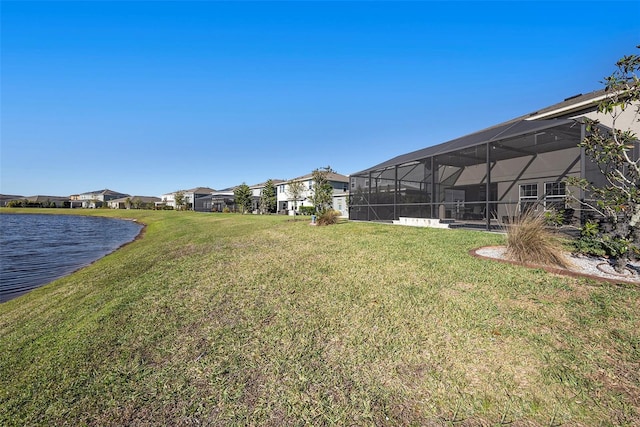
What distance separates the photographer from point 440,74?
45.6 ft

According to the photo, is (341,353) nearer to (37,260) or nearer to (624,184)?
(624,184)

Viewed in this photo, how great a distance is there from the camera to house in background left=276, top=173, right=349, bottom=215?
1335 inches

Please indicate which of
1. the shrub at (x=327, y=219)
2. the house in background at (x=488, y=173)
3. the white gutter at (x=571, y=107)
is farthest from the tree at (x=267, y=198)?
the white gutter at (x=571, y=107)

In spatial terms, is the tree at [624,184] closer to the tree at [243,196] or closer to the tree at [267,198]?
the tree at [267,198]

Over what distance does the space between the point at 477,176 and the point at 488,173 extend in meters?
6.78

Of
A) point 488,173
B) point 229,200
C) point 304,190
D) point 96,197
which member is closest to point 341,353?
point 488,173

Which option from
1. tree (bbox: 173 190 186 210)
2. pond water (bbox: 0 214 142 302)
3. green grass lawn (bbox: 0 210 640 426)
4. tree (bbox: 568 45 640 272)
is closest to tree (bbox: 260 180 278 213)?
pond water (bbox: 0 214 142 302)

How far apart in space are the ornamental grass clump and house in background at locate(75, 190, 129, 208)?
103780mm

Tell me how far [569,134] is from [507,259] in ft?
A: 23.2

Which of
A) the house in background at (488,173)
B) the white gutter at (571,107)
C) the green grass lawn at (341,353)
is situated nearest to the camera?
the green grass lawn at (341,353)

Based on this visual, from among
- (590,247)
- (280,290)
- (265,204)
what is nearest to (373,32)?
(590,247)

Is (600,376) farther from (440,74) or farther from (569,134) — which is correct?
(440,74)

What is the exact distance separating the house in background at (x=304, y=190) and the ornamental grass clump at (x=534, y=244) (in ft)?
88.7

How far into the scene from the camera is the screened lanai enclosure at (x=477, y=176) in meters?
10.1
